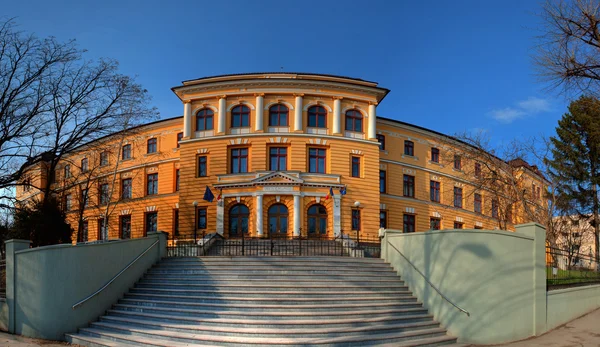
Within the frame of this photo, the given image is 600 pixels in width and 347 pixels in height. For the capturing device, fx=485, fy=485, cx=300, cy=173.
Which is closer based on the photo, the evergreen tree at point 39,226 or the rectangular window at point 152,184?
the evergreen tree at point 39,226

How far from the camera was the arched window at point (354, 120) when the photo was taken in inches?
1366

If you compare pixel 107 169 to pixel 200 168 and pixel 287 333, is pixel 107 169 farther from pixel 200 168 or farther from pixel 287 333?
pixel 287 333

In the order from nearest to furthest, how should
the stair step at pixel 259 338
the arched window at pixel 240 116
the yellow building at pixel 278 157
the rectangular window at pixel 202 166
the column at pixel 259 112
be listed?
the stair step at pixel 259 338, the yellow building at pixel 278 157, the column at pixel 259 112, the arched window at pixel 240 116, the rectangular window at pixel 202 166

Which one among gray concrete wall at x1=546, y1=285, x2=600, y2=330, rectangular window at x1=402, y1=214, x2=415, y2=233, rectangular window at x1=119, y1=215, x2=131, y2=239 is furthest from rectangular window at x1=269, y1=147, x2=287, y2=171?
gray concrete wall at x1=546, y1=285, x2=600, y2=330

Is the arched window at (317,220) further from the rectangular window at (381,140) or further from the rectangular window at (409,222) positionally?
the rectangular window at (409,222)

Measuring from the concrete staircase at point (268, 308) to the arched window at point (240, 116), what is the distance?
1694 cm

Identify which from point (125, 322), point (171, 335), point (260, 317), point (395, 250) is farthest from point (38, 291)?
point (395, 250)

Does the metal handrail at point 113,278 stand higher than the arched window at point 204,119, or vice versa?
the arched window at point 204,119

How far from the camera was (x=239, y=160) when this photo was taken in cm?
3375

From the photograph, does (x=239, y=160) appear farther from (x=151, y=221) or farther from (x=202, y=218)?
(x=151, y=221)

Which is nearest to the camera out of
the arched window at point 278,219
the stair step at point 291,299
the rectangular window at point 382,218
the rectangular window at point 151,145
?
the stair step at point 291,299

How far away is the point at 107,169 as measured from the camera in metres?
41.5

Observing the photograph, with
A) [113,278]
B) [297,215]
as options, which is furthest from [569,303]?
[297,215]

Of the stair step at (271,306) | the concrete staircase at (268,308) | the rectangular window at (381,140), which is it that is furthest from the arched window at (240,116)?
the stair step at (271,306)
